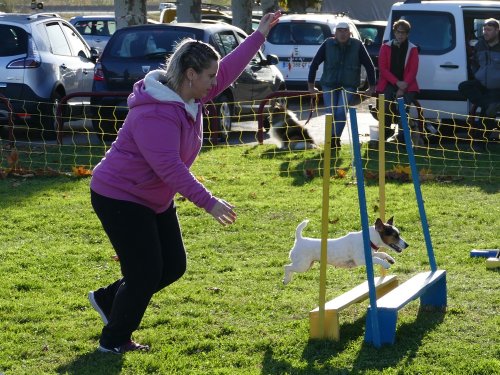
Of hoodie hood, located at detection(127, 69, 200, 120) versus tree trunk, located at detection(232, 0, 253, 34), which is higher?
hoodie hood, located at detection(127, 69, 200, 120)

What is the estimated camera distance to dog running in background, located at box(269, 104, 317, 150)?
14016mm

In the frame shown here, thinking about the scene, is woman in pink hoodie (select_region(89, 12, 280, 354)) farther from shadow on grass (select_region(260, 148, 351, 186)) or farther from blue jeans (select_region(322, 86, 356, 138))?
blue jeans (select_region(322, 86, 356, 138))

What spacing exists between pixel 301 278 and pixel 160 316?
1347 millimetres

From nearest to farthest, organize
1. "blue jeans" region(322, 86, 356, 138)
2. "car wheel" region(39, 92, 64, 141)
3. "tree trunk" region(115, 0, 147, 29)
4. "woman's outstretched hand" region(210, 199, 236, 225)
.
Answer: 1. "woman's outstretched hand" region(210, 199, 236, 225)
2. "blue jeans" region(322, 86, 356, 138)
3. "car wheel" region(39, 92, 64, 141)
4. "tree trunk" region(115, 0, 147, 29)

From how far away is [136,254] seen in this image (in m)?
5.52

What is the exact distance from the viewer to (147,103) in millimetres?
5309

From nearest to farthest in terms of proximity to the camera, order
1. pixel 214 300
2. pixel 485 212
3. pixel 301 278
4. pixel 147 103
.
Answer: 1. pixel 147 103
2. pixel 214 300
3. pixel 301 278
4. pixel 485 212

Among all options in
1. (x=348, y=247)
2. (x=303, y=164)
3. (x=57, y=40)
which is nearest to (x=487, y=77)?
(x=303, y=164)

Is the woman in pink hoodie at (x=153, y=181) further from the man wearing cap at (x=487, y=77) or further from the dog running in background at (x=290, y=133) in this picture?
the man wearing cap at (x=487, y=77)

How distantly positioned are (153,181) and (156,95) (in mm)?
477

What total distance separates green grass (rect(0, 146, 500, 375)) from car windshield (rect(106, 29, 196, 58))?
3785 mm

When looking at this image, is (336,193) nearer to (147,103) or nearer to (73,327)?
(73,327)

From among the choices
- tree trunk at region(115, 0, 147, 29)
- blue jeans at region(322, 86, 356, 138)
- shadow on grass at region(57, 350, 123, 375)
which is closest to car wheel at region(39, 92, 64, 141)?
blue jeans at region(322, 86, 356, 138)

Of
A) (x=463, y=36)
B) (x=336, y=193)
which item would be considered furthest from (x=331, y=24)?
(x=336, y=193)
